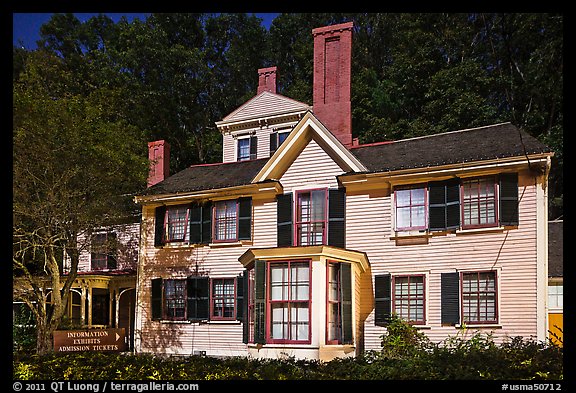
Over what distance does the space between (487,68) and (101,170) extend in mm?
24089

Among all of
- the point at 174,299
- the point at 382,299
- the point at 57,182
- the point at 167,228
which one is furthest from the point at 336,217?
the point at 57,182

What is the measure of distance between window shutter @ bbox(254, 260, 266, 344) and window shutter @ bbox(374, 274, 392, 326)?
3.19 m

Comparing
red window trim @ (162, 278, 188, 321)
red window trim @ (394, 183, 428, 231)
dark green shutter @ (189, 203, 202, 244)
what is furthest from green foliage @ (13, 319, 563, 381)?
dark green shutter @ (189, 203, 202, 244)

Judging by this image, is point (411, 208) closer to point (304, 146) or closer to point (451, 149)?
point (451, 149)

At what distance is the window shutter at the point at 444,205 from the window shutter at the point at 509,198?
118 cm

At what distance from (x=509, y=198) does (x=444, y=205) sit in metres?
1.74

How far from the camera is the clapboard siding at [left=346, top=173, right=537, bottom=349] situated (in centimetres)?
1744

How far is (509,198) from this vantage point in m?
17.8

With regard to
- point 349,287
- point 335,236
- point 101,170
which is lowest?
point 349,287
